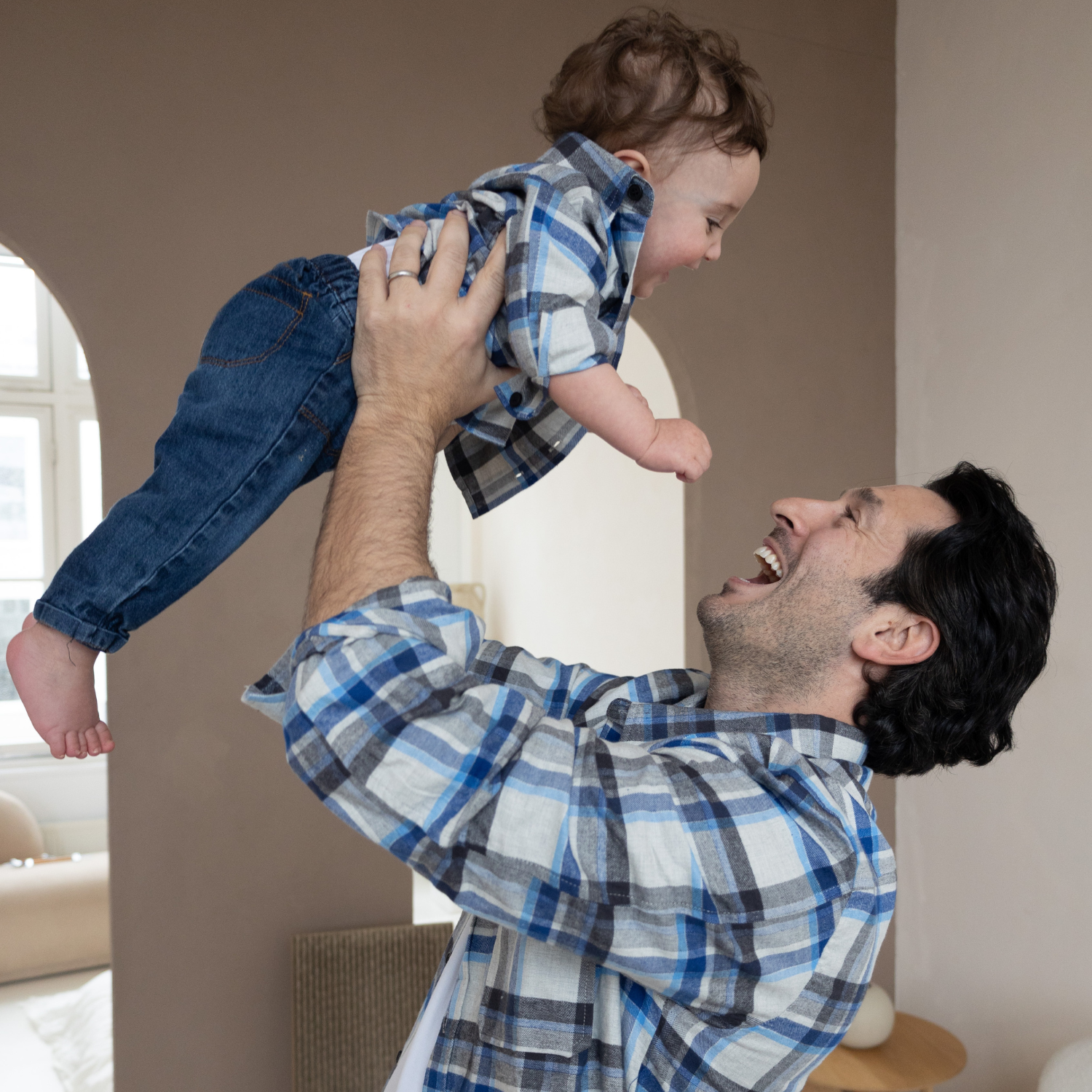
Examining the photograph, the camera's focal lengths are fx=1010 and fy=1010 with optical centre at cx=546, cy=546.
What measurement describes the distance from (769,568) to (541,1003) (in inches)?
25.2

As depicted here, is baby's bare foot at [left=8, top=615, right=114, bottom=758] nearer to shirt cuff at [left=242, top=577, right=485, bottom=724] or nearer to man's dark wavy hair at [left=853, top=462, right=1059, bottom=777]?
shirt cuff at [left=242, top=577, right=485, bottom=724]

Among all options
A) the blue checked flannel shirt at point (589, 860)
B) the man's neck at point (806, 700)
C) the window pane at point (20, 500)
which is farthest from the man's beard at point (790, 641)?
the window pane at point (20, 500)

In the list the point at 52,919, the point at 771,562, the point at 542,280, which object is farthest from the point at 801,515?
the point at 52,919

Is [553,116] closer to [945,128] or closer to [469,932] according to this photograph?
[469,932]

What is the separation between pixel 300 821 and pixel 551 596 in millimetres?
2244

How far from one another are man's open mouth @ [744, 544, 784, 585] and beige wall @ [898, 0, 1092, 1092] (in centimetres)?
117

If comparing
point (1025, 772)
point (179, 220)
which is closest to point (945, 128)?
point (1025, 772)

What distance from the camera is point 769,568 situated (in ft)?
4.46

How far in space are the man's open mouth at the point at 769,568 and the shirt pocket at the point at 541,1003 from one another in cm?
56

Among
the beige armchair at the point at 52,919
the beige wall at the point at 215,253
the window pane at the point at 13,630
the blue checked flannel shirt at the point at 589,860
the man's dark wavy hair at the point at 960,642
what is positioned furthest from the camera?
the window pane at the point at 13,630

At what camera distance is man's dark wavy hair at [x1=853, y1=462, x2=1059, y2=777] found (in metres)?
1.19

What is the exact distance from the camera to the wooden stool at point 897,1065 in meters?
2.12

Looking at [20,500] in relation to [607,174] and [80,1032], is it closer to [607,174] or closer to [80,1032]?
[80,1032]

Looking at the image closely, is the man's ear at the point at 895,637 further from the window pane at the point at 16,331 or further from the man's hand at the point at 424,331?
the window pane at the point at 16,331
